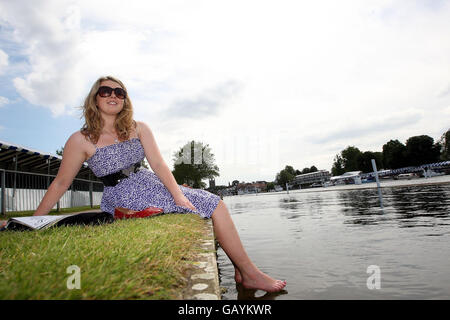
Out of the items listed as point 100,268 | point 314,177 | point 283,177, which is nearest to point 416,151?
point 283,177

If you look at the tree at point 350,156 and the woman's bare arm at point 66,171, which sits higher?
the tree at point 350,156

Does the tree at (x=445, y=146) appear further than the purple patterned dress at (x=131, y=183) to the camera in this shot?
Yes

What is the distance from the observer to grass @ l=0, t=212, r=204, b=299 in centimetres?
108

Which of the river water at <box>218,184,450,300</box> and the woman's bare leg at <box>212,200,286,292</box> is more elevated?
the woman's bare leg at <box>212,200,286,292</box>

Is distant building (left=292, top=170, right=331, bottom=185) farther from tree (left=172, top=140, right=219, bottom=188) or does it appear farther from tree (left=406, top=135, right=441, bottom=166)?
tree (left=172, top=140, right=219, bottom=188)

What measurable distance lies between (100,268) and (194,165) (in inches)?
2035

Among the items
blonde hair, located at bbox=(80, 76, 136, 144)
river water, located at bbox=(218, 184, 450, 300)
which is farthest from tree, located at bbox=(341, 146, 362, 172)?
blonde hair, located at bbox=(80, 76, 136, 144)

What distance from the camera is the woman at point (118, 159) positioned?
2.65 meters

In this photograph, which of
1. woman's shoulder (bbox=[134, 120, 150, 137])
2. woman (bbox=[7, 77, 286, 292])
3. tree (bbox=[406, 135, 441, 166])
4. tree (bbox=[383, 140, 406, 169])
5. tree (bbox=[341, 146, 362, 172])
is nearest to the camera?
woman (bbox=[7, 77, 286, 292])

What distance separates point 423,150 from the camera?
62.0 metres

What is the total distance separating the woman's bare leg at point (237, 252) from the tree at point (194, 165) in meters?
47.9

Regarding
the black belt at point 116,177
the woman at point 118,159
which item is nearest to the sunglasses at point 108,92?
the woman at point 118,159

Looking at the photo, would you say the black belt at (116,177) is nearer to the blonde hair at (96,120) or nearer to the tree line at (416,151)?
the blonde hair at (96,120)
